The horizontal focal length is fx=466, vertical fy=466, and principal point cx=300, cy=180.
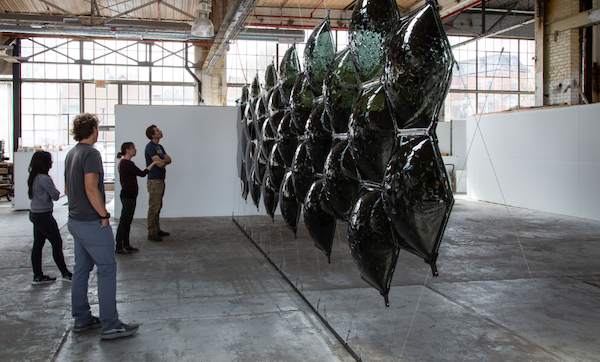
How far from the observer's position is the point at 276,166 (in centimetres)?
388

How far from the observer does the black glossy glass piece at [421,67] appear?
1.78 metres

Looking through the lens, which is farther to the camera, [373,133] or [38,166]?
[38,166]

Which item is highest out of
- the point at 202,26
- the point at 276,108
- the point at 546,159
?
the point at 202,26

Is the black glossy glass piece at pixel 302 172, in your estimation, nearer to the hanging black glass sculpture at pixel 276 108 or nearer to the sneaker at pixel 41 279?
the hanging black glass sculpture at pixel 276 108

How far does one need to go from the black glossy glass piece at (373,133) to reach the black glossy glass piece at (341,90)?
9.6 inches

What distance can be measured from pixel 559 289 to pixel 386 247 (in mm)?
2270

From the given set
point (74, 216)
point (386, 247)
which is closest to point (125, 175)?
point (74, 216)

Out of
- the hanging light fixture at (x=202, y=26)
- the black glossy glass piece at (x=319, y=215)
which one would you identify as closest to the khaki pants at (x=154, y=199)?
the hanging light fixture at (x=202, y=26)

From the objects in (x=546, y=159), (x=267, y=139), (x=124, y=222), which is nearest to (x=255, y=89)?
(x=267, y=139)

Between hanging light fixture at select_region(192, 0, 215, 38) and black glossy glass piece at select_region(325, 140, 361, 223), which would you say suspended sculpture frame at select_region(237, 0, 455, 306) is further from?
hanging light fixture at select_region(192, 0, 215, 38)

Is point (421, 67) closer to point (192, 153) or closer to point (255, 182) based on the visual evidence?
point (255, 182)

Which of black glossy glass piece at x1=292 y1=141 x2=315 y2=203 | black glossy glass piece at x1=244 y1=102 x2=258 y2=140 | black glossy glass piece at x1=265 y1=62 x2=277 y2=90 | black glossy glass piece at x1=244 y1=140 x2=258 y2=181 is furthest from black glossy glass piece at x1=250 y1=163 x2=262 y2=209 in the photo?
black glossy glass piece at x1=292 y1=141 x2=315 y2=203

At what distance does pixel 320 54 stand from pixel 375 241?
1351 mm

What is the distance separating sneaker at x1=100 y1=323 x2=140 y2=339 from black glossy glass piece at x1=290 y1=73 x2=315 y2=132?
1638mm
